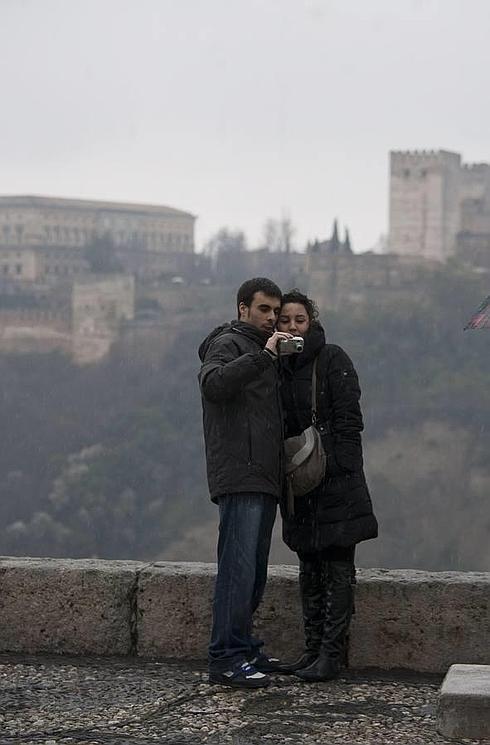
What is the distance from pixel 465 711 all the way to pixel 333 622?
79 cm

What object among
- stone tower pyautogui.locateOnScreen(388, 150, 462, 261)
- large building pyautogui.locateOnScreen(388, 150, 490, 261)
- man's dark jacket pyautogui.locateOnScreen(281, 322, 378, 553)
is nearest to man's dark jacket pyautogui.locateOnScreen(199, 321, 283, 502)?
man's dark jacket pyautogui.locateOnScreen(281, 322, 378, 553)

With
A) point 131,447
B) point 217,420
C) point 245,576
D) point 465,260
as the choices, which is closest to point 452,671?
point 245,576

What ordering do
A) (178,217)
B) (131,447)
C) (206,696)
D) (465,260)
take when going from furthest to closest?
(178,217) < (465,260) < (131,447) < (206,696)

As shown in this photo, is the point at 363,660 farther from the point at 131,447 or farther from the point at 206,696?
the point at 131,447

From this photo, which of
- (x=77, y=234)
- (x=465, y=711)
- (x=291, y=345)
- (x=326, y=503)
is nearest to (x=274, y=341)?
(x=291, y=345)

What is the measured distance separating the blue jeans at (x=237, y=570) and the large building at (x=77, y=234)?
87.9 m

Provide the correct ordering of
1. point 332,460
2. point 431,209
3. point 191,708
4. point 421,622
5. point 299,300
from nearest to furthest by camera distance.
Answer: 1. point 191,708
2. point 332,460
3. point 299,300
4. point 421,622
5. point 431,209

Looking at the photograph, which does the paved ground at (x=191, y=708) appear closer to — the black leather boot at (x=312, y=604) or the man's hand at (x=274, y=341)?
the black leather boot at (x=312, y=604)

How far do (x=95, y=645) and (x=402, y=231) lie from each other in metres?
78.9

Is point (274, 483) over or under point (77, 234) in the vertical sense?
under

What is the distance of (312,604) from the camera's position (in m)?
4.33

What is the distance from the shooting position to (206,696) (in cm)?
407

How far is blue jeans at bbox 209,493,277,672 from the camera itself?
13.7ft

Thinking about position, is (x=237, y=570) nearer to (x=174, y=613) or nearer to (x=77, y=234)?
(x=174, y=613)
